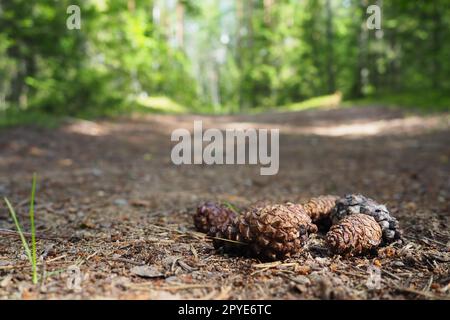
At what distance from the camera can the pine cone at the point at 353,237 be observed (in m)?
1.77

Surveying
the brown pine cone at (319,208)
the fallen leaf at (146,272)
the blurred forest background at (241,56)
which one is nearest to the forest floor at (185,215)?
the fallen leaf at (146,272)

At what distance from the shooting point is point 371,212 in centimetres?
199

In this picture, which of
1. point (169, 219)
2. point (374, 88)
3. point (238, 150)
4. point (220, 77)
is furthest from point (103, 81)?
point (220, 77)

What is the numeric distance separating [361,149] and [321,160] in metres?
1.22

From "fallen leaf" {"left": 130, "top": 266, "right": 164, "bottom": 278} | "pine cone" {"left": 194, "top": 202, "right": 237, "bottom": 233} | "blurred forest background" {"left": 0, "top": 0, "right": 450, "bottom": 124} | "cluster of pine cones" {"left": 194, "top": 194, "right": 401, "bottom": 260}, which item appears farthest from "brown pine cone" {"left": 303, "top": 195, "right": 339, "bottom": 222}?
"blurred forest background" {"left": 0, "top": 0, "right": 450, "bottom": 124}

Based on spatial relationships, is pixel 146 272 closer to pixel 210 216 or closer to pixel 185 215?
pixel 210 216

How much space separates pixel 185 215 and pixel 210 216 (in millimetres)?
542

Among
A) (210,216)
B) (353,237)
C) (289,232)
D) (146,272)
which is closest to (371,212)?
(353,237)

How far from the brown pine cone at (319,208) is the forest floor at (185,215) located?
0.13m

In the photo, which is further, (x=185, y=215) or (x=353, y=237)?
(x=185, y=215)

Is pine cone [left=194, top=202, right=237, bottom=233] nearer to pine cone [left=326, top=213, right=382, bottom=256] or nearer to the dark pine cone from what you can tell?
the dark pine cone

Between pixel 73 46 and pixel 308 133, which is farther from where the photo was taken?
pixel 308 133
